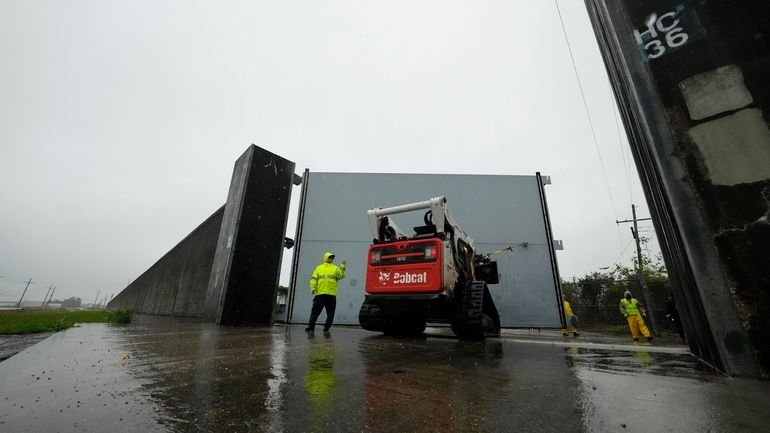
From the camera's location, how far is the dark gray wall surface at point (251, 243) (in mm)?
7578

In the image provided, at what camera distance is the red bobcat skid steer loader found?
4758mm

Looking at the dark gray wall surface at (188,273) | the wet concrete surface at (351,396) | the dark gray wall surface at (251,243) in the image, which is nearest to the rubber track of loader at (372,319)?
the wet concrete surface at (351,396)

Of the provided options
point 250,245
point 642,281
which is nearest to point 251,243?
point 250,245

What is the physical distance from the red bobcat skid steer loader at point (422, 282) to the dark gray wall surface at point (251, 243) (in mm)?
3601

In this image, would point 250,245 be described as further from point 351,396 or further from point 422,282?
point 351,396

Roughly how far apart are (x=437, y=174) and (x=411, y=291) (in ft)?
22.8

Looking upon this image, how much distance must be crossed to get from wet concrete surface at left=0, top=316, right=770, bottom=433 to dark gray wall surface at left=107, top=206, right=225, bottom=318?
28.0 feet

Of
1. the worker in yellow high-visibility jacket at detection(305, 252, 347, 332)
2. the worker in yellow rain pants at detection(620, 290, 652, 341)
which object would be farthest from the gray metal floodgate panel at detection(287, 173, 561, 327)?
the worker in yellow high-visibility jacket at detection(305, 252, 347, 332)

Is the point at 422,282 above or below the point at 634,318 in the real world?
above

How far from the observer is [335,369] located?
7.75 feet

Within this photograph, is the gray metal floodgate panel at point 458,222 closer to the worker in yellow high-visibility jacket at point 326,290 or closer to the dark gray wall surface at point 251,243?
the dark gray wall surface at point 251,243

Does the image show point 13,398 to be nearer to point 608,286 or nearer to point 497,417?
point 497,417

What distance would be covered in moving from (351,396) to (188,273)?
13.6 m

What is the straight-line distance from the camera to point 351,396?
5.38ft
